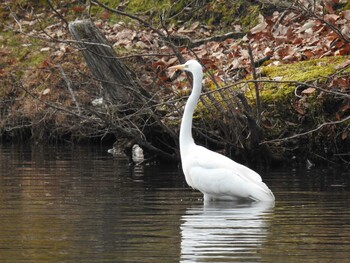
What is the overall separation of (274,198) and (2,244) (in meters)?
4.21

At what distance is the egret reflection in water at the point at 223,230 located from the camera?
867 cm

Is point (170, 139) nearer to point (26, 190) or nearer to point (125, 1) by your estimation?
point (26, 190)

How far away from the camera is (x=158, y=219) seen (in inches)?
428

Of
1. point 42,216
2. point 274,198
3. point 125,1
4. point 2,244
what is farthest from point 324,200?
point 125,1

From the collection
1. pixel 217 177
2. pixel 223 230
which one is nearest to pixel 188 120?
pixel 217 177

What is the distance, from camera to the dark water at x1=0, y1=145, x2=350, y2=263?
28.5 feet

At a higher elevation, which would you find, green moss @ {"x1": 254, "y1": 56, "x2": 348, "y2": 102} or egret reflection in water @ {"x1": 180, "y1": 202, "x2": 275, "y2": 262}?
green moss @ {"x1": 254, "y1": 56, "x2": 348, "y2": 102}

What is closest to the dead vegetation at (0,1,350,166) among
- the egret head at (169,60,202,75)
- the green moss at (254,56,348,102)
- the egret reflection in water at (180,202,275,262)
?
the green moss at (254,56,348,102)

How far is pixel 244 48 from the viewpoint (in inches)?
783

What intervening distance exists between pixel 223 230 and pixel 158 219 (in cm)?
109

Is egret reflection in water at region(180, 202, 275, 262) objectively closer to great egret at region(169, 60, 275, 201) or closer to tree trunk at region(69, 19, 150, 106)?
great egret at region(169, 60, 275, 201)

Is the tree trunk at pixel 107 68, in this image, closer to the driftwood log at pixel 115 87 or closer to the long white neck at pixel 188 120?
the driftwood log at pixel 115 87

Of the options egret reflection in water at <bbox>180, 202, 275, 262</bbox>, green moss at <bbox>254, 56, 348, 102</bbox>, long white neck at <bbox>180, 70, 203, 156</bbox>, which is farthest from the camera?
green moss at <bbox>254, 56, 348, 102</bbox>

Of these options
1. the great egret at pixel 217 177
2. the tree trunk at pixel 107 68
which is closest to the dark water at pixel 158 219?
the great egret at pixel 217 177
